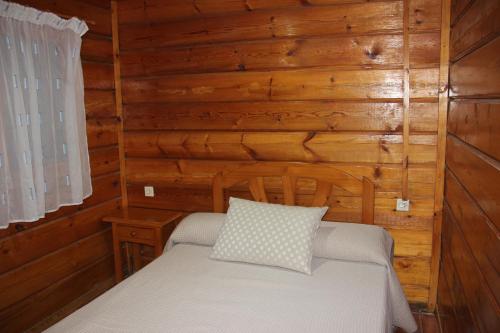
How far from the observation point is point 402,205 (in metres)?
2.62

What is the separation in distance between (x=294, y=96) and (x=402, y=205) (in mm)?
994

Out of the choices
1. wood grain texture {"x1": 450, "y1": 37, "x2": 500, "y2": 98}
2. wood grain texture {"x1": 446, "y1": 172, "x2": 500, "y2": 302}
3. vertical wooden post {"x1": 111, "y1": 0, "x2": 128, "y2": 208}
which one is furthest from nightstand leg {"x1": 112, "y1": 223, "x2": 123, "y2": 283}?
wood grain texture {"x1": 450, "y1": 37, "x2": 500, "y2": 98}

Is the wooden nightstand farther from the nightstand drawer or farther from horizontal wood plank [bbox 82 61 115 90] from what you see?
horizontal wood plank [bbox 82 61 115 90]

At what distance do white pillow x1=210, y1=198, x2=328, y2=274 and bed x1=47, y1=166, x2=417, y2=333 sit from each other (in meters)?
0.05

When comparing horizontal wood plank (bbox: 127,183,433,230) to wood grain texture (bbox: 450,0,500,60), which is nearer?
wood grain texture (bbox: 450,0,500,60)

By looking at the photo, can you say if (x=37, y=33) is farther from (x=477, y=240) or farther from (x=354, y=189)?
(x=477, y=240)

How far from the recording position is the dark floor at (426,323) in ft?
8.11

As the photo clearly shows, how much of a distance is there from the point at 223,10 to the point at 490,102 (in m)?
1.95

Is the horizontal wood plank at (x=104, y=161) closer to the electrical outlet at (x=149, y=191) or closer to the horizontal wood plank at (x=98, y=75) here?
the electrical outlet at (x=149, y=191)

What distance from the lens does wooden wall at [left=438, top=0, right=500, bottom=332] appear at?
49.3 inches

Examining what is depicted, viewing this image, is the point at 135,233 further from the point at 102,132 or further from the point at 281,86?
the point at 281,86

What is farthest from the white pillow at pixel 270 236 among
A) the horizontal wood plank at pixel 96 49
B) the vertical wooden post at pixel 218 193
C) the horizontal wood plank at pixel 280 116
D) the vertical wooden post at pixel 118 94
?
the horizontal wood plank at pixel 96 49

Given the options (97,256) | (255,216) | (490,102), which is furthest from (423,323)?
(97,256)

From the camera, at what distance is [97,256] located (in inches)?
121
